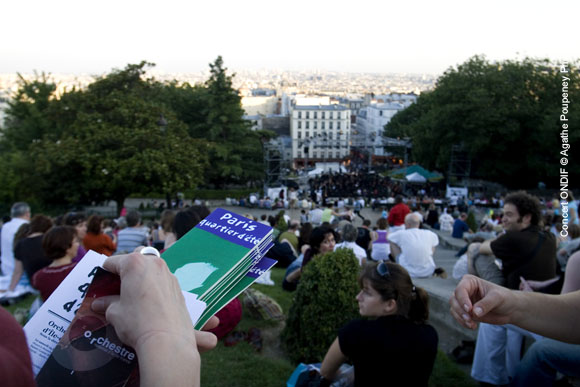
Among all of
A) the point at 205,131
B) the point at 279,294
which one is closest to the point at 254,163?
the point at 205,131

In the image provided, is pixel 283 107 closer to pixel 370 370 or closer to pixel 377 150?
pixel 377 150

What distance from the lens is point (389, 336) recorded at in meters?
2.74

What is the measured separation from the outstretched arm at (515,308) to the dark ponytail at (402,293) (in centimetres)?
108

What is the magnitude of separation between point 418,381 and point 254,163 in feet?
126

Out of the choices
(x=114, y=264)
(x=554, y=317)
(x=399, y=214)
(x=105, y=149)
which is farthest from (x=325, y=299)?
(x=105, y=149)

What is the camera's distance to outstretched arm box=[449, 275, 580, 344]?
1.67m

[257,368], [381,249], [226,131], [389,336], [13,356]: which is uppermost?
[13,356]

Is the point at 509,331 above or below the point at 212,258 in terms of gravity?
below

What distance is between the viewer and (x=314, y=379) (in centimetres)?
320

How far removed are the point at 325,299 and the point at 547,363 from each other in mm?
1691

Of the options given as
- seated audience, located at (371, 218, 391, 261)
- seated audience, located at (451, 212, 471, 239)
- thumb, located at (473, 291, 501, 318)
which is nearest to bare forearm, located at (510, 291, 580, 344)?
thumb, located at (473, 291, 501, 318)

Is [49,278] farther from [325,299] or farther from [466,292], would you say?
[466,292]

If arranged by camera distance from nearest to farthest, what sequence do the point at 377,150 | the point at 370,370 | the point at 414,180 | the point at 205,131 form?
the point at 370,370
the point at 414,180
the point at 205,131
the point at 377,150

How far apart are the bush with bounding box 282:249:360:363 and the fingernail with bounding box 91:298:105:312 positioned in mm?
2816
